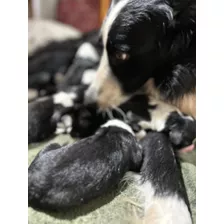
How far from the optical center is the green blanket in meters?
0.75

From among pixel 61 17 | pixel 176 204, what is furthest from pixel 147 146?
pixel 61 17

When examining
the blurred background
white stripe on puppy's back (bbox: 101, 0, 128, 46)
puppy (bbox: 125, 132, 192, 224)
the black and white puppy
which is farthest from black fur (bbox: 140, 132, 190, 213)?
the blurred background

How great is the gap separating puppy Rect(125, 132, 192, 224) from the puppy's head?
202 mm

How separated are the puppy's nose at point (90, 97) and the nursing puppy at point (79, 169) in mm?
257

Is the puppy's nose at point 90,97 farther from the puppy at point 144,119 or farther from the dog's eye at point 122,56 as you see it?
the dog's eye at point 122,56

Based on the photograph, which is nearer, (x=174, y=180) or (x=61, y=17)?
(x=174, y=180)

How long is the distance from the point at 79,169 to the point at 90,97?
40 centimetres

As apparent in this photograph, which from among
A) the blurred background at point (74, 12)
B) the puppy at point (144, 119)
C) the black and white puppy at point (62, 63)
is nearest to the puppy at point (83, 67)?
the black and white puppy at point (62, 63)

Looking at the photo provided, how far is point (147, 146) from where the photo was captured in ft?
3.09
